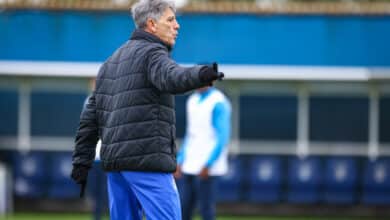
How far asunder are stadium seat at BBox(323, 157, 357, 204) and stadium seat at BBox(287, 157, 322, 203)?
146 mm

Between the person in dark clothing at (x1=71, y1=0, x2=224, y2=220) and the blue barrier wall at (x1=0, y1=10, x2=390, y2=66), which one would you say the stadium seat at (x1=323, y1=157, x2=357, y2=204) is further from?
the person in dark clothing at (x1=71, y1=0, x2=224, y2=220)

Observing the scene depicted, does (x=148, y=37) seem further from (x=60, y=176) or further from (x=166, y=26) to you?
(x=60, y=176)

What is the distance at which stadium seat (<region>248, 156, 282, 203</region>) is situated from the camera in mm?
17500

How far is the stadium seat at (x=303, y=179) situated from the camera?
57.4ft

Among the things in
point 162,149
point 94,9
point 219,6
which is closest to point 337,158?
point 219,6

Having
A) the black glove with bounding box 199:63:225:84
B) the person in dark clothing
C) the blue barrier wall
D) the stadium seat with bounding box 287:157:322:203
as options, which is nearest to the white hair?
the person in dark clothing

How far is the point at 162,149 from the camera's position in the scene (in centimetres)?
632

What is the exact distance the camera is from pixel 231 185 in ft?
57.6

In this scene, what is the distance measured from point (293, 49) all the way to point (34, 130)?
171 inches

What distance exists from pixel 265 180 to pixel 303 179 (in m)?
0.59

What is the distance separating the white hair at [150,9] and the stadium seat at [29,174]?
1137cm

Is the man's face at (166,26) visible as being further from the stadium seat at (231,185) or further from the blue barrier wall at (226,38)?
the stadium seat at (231,185)

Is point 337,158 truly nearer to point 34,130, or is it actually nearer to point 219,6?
point 219,6

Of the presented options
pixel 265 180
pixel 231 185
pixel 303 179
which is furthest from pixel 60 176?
pixel 303 179
